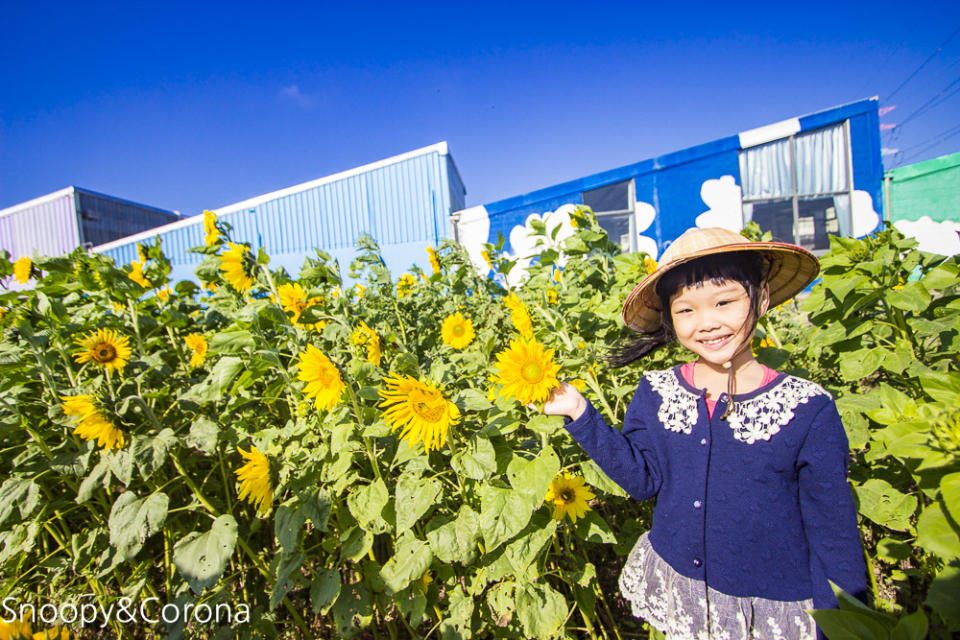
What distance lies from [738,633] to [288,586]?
1.29 meters

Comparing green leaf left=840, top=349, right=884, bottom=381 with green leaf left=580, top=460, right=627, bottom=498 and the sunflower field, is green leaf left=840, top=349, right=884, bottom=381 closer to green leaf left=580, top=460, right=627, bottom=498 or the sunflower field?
the sunflower field

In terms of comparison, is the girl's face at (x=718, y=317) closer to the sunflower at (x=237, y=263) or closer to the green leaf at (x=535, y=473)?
the green leaf at (x=535, y=473)

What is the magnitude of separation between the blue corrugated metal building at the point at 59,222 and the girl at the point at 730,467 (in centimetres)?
1952

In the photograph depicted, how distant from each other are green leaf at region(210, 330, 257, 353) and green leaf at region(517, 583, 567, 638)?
1088 mm

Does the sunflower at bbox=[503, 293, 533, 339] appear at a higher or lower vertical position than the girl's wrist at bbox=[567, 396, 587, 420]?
higher

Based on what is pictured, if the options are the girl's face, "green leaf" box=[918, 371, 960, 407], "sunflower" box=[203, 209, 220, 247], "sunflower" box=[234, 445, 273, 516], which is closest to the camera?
"green leaf" box=[918, 371, 960, 407]

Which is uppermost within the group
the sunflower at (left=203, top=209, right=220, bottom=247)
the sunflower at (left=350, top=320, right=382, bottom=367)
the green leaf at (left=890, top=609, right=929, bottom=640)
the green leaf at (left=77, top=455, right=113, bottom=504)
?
the sunflower at (left=203, top=209, right=220, bottom=247)

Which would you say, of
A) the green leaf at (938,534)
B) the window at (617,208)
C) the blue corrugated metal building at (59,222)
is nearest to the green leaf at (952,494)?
the green leaf at (938,534)

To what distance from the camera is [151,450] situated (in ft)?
4.83

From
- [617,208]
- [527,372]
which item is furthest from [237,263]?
[617,208]

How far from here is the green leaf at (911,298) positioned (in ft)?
4.20

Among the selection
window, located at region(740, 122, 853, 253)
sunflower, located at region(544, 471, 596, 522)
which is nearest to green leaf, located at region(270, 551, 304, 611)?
sunflower, located at region(544, 471, 596, 522)

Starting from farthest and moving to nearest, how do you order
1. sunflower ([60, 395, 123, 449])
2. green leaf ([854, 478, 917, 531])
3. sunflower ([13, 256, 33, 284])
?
sunflower ([13, 256, 33, 284])
sunflower ([60, 395, 123, 449])
green leaf ([854, 478, 917, 531])

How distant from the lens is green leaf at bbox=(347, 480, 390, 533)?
1207 millimetres
